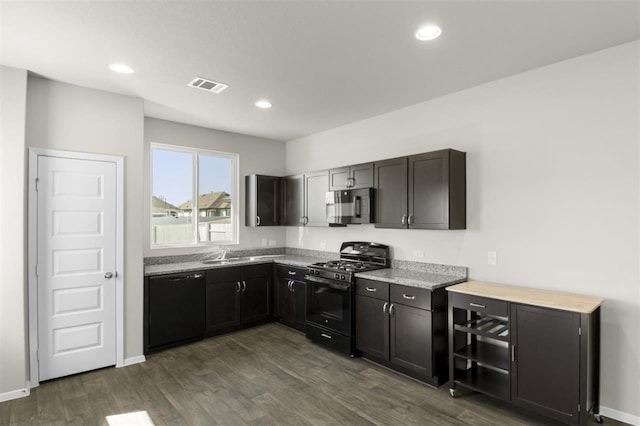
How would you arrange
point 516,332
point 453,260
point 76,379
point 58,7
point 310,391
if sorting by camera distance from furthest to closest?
point 453,260
point 76,379
point 310,391
point 516,332
point 58,7

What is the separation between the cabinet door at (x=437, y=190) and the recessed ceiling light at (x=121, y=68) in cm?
283

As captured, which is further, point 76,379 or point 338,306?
point 338,306

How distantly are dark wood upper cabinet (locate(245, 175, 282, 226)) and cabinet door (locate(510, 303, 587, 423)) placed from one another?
143 inches

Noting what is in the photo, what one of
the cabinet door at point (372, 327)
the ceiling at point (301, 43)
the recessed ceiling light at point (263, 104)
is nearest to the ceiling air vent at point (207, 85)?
the ceiling at point (301, 43)

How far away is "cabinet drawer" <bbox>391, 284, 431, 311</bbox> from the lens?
10.3 ft

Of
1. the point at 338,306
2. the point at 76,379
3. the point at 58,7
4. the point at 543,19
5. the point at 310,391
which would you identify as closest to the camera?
the point at 58,7

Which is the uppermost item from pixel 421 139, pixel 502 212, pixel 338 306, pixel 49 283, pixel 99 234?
pixel 421 139

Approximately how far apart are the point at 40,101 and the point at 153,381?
2.88m

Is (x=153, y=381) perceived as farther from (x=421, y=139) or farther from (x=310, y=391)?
(x=421, y=139)

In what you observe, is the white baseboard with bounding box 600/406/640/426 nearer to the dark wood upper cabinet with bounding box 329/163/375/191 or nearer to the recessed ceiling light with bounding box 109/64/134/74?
the dark wood upper cabinet with bounding box 329/163/375/191

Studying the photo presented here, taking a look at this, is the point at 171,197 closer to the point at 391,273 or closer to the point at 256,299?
the point at 256,299

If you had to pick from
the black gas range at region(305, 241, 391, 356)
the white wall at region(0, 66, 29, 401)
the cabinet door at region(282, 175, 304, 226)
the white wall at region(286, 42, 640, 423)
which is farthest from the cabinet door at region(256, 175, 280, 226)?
the white wall at region(0, 66, 29, 401)

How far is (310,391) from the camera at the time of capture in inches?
122

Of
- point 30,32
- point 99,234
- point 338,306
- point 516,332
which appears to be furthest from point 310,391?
point 30,32
